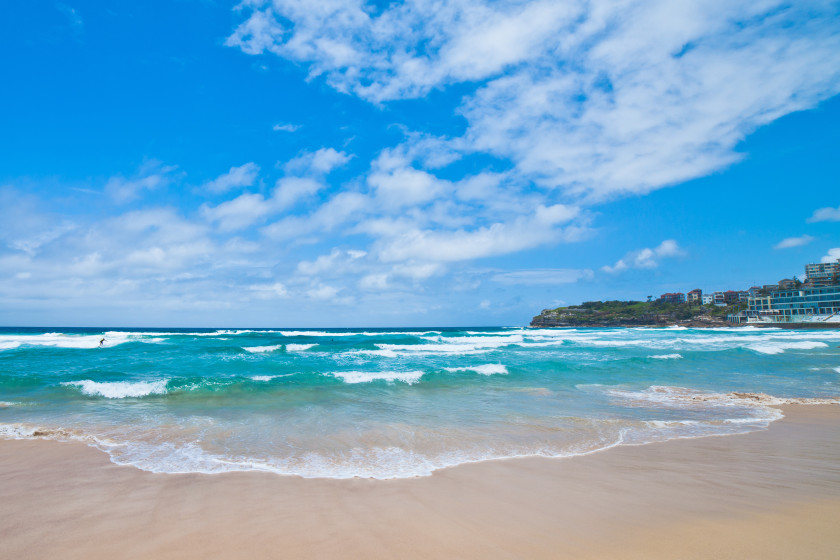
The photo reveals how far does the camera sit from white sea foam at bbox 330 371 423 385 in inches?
566

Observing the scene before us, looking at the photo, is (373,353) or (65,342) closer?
(373,353)

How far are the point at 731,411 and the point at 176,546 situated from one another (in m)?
11.1

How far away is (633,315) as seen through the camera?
10931cm

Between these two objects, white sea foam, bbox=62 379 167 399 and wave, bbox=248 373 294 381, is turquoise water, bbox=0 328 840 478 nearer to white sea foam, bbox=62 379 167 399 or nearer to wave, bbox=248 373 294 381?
white sea foam, bbox=62 379 167 399

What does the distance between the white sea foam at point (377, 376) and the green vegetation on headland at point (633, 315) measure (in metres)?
98.2

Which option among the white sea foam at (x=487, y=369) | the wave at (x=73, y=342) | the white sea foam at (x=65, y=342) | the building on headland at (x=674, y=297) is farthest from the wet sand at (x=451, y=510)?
the building on headland at (x=674, y=297)

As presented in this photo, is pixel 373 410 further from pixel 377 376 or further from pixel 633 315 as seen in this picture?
pixel 633 315

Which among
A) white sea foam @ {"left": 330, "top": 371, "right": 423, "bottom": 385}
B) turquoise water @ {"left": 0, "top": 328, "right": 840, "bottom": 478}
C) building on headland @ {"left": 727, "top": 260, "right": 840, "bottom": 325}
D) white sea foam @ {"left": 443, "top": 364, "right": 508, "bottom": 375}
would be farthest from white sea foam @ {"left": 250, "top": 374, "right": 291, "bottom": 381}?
building on headland @ {"left": 727, "top": 260, "right": 840, "bottom": 325}

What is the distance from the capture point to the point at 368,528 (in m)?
3.81

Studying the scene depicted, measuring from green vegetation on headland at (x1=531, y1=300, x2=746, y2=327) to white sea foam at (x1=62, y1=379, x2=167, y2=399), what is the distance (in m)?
105

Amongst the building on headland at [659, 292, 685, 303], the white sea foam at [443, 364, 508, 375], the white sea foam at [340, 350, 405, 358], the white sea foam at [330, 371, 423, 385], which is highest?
the building on headland at [659, 292, 685, 303]

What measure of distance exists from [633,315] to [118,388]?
117059 millimetres

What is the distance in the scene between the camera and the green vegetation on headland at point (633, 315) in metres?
99.4

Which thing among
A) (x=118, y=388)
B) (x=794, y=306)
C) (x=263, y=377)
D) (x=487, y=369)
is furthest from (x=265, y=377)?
(x=794, y=306)
